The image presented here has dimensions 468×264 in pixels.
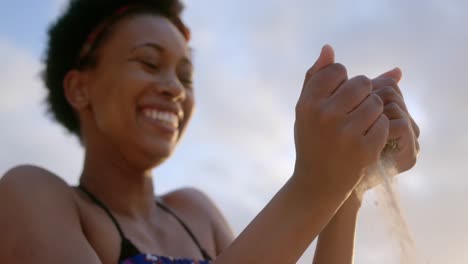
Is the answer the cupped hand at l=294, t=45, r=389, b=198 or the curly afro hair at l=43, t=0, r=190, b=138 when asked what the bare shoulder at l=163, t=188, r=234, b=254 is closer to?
the curly afro hair at l=43, t=0, r=190, b=138

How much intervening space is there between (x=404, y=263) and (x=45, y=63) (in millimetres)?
1852

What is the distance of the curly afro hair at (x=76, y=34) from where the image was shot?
2545 mm

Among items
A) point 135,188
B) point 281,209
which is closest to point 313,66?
point 281,209

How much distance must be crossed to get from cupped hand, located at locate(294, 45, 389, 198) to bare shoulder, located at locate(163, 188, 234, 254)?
1.29m

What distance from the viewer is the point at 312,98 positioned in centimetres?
134

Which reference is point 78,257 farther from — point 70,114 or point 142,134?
point 70,114

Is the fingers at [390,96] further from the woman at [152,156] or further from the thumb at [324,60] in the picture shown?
the thumb at [324,60]

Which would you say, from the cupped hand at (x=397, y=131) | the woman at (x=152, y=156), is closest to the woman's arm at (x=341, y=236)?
the woman at (x=152, y=156)

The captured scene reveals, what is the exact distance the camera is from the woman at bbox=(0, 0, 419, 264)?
1.33 metres

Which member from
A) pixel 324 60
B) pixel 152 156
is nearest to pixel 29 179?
pixel 152 156

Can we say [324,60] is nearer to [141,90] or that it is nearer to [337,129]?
[337,129]

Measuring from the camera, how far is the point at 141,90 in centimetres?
233

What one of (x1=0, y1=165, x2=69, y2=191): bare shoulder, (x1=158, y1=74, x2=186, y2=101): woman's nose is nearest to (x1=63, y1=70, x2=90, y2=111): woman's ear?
(x1=158, y1=74, x2=186, y2=101): woman's nose

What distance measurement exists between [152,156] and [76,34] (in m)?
0.68
